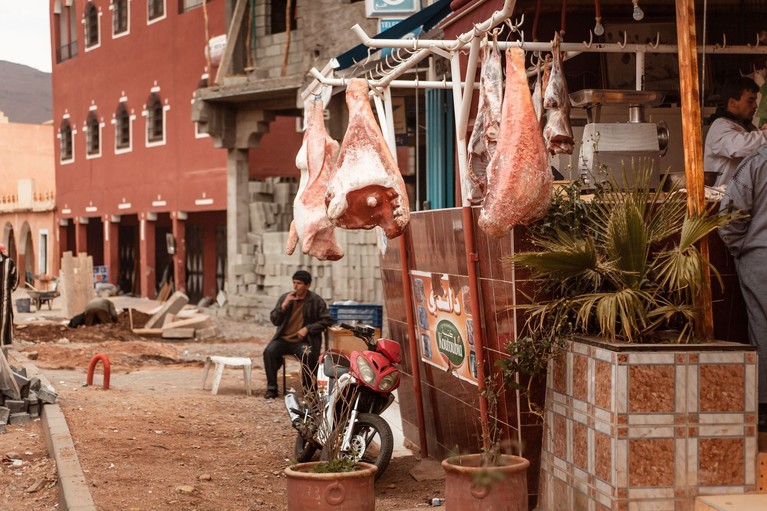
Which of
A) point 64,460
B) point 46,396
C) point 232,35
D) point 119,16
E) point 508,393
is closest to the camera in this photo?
point 508,393

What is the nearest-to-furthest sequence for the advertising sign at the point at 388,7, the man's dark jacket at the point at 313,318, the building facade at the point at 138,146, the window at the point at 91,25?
the man's dark jacket at the point at 313,318 < the advertising sign at the point at 388,7 < the building facade at the point at 138,146 < the window at the point at 91,25

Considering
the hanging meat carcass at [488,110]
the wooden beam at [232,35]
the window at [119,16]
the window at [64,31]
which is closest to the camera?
the hanging meat carcass at [488,110]

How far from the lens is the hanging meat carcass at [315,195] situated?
804 cm

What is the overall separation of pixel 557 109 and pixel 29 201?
4176 cm

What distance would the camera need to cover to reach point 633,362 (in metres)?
5.59

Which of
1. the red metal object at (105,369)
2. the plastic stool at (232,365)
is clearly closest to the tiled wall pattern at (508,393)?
the plastic stool at (232,365)

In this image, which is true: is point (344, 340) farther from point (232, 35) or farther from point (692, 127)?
point (232, 35)

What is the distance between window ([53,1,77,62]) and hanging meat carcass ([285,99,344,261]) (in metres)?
34.3

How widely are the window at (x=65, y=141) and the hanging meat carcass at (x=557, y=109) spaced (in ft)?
118

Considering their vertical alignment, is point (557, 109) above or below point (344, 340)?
above

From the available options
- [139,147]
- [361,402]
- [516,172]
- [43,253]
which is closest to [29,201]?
[43,253]

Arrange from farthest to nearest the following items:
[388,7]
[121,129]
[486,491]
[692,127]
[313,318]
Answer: [121,129], [388,7], [313,318], [692,127], [486,491]

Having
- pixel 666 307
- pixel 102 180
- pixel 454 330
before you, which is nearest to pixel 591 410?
pixel 666 307

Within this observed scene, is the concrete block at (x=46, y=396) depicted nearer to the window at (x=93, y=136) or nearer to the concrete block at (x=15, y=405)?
the concrete block at (x=15, y=405)
